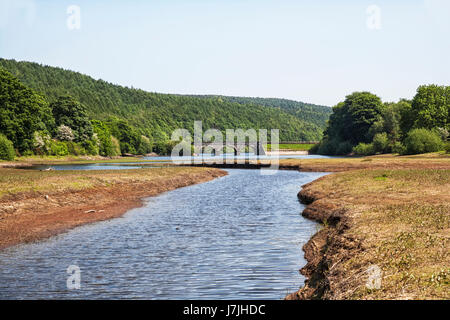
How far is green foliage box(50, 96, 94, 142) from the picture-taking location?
15375 centimetres

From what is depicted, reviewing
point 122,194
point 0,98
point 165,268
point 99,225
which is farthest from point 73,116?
point 165,268

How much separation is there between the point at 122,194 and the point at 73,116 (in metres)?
118

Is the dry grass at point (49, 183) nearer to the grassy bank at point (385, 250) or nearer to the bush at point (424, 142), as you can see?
the grassy bank at point (385, 250)

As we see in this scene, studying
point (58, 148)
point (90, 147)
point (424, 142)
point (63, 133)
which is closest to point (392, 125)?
point (424, 142)

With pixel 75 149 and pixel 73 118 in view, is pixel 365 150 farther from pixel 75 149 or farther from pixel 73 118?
pixel 73 118

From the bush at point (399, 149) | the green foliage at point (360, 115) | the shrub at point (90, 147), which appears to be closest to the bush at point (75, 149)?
the shrub at point (90, 147)

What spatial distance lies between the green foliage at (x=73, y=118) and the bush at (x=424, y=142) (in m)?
105

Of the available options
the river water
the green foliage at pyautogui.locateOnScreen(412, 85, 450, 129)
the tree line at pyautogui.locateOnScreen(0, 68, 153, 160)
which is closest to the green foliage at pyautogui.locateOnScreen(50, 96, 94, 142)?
the tree line at pyautogui.locateOnScreen(0, 68, 153, 160)

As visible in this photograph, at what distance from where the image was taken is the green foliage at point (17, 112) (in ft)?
352

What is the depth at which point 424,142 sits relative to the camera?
4003 inches

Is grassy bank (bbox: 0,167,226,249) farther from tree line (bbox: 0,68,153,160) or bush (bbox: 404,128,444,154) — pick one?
bush (bbox: 404,128,444,154)

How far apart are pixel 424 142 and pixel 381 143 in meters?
36.7

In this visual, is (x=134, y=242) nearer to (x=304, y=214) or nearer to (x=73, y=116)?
(x=304, y=214)

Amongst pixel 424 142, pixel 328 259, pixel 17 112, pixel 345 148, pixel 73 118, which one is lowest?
pixel 328 259
